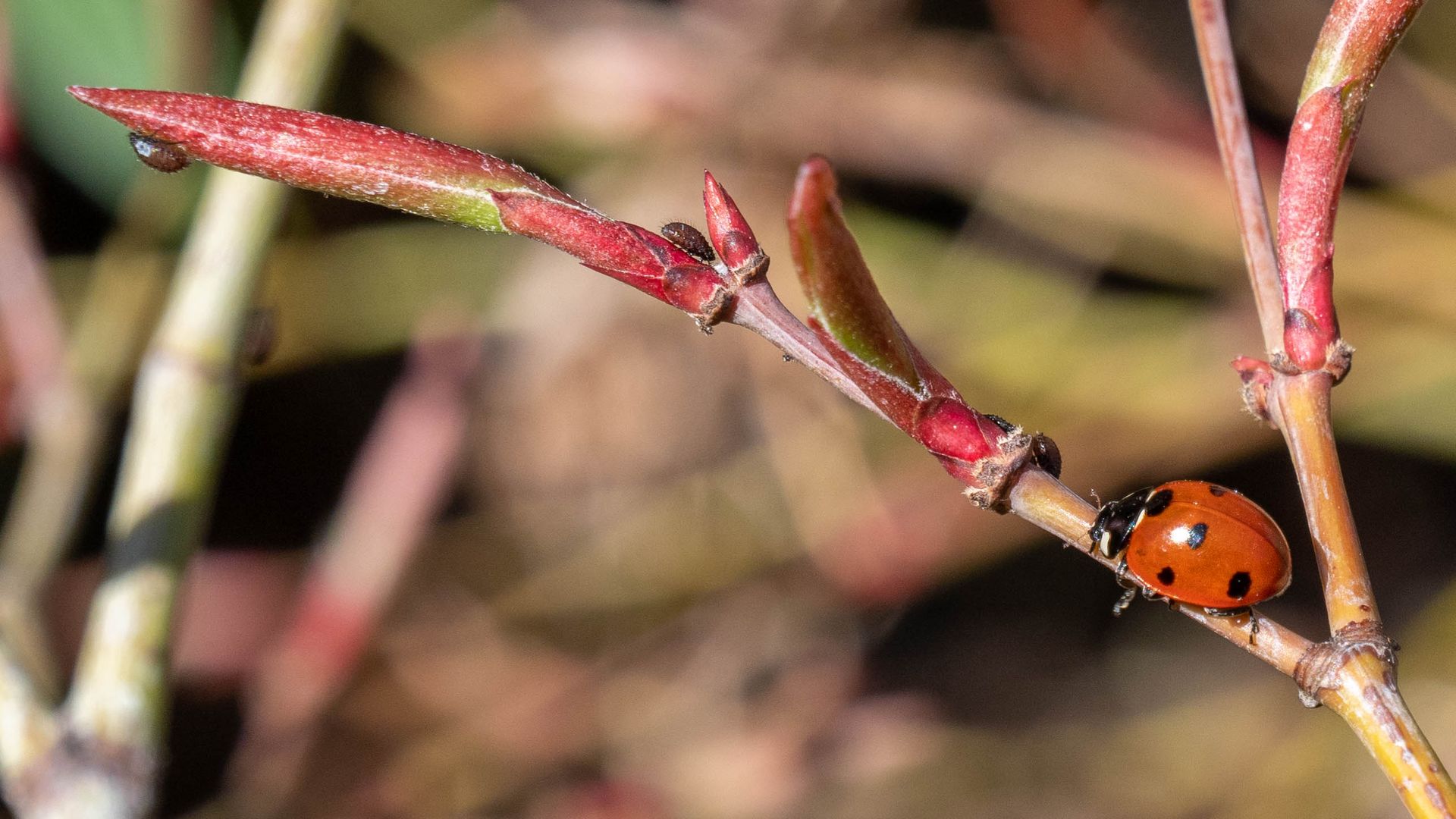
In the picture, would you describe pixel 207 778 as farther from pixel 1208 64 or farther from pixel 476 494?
pixel 1208 64

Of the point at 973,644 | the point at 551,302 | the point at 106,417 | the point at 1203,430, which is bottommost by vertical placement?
the point at 106,417

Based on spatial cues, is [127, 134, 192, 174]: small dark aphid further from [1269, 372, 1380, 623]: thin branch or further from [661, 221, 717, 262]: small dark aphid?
[1269, 372, 1380, 623]: thin branch

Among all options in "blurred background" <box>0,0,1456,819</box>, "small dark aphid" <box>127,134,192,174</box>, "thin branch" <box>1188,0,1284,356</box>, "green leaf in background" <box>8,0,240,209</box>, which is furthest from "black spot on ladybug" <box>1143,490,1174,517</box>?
"green leaf in background" <box>8,0,240,209</box>

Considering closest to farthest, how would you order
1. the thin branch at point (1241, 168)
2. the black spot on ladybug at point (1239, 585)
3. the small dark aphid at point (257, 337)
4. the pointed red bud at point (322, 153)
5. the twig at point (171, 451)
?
the pointed red bud at point (322, 153), the thin branch at point (1241, 168), the black spot on ladybug at point (1239, 585), the twig at point (171, 451), the small dark aphid at point (257, 337)

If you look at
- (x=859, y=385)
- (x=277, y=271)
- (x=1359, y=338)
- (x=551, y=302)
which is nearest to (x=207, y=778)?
(x=277, y=271)

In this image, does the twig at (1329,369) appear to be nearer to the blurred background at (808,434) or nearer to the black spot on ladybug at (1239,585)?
the black spot on ladybug at (1239,585)

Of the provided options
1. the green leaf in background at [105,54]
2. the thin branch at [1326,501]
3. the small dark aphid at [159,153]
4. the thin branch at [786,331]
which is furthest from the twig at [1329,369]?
the green leaf in background at [105,54]
